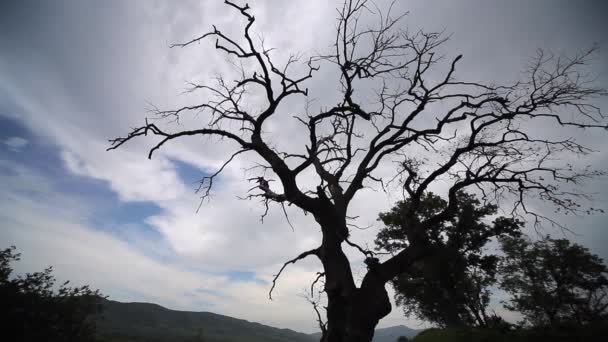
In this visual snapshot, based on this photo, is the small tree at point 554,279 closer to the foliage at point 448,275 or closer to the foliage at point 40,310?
the foliage at point 448,275

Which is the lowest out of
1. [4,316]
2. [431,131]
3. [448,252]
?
[4,316]

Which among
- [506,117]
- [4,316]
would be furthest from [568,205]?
[4,316]

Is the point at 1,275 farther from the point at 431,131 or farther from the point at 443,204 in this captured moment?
the point at 443,204

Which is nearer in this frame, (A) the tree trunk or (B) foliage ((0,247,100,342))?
(A) the tree trunk

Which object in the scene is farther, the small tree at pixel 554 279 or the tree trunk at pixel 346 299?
the small tree at pixel 554 279

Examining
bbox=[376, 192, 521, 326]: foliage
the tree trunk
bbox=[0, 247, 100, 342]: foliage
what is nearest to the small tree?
bbox=[376, 192, 521, 326]: foliage

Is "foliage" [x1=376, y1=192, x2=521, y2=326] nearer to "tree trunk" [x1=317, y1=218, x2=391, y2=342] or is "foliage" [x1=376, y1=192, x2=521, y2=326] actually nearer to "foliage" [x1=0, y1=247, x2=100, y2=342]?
"tree trunk" [x1=317, y1=218, x2=391, y2=342]

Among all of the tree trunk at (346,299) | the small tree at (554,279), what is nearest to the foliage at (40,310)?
the tree trunk at (346,299)

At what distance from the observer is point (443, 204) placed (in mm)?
17609

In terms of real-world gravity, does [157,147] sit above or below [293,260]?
above

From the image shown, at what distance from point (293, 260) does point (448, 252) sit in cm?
425

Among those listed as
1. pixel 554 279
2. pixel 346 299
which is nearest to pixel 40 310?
pixel 346 299

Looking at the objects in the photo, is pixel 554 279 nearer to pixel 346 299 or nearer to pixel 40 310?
pixel 346 299

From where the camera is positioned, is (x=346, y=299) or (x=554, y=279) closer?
(x=346, y=299)
